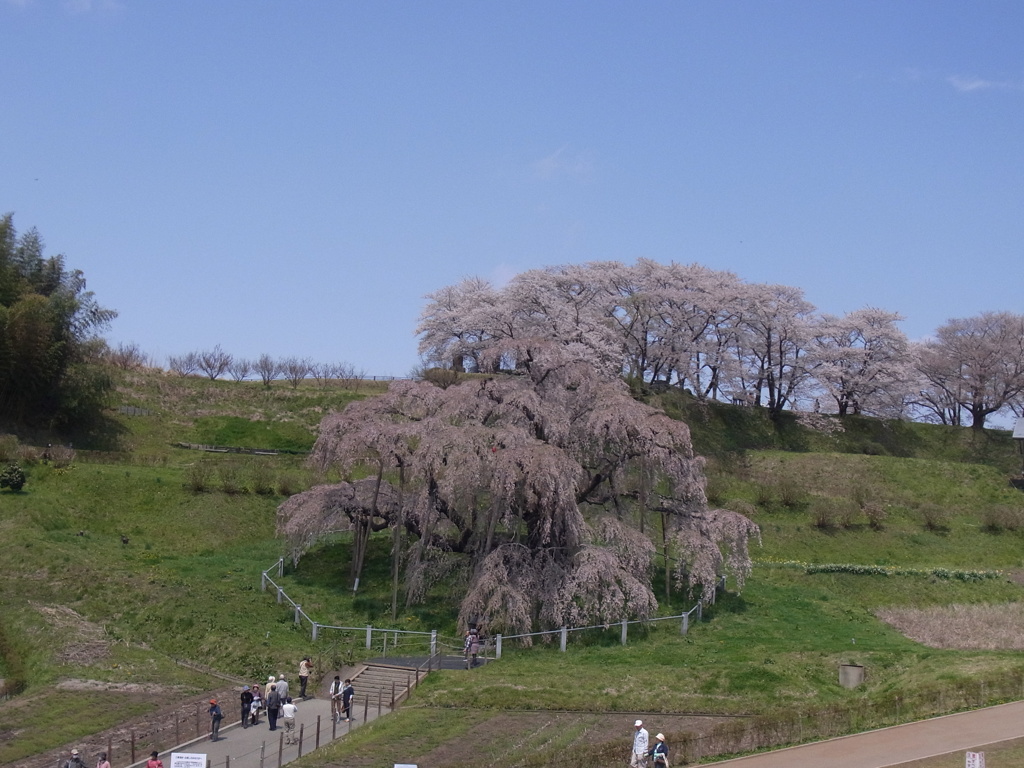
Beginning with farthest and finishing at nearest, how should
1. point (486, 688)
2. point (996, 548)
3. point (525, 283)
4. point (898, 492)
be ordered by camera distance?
point (525, 283), point (898, 492), point (996, 548), point (486, 688)

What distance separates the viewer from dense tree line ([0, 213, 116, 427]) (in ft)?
165

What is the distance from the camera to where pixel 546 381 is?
3722 cm

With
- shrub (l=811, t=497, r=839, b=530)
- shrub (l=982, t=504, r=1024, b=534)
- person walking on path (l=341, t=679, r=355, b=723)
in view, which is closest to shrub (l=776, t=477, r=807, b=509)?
shrub (l=811, t=497, r=839, b=530)

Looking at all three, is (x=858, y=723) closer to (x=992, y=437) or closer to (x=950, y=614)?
(x=950, y=614)

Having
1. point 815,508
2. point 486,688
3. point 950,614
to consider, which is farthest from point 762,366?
point 486,688

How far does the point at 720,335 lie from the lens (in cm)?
6638

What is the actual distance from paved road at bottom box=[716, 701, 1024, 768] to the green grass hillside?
2.21 ft

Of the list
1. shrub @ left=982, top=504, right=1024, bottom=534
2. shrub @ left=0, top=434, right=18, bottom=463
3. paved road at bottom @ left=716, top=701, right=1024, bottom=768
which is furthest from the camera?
shrub @ left=982, top=504, right=1024, bottom=534

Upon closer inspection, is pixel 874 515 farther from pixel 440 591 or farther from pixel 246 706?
pixel 246 706

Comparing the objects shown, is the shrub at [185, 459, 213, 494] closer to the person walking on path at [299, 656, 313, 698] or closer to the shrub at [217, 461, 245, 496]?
the shrub at [217, 461, 245, 496]

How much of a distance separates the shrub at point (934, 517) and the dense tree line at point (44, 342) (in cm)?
4184

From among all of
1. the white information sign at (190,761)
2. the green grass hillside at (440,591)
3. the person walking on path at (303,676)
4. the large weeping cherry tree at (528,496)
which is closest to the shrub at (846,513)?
the green grass hillside at (440,591)

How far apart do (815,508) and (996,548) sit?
8260 millimetres

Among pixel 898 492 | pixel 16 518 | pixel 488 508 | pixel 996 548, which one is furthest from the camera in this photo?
pixel 898 492
